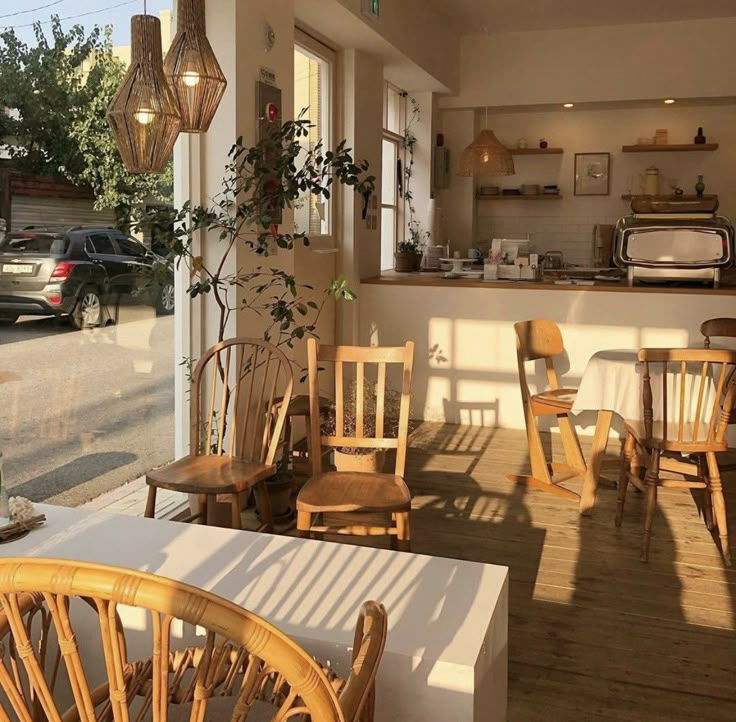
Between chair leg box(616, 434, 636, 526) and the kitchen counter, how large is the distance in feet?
4.78

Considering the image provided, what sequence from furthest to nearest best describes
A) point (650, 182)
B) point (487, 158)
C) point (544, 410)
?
point (650, 182), point (487, 158), point (544, 410)

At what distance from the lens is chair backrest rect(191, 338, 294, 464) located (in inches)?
124

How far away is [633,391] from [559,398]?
2.16 feet

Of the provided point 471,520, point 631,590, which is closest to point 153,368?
point 471,520

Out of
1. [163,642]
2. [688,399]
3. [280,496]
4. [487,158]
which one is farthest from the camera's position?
[487,158]

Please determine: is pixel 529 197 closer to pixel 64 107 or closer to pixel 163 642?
pixel 64 107

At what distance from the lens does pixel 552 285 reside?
5516 mm

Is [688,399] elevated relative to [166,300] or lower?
lower

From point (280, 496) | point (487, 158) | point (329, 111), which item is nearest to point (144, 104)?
point (280, 496)

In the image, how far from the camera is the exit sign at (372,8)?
5051mm

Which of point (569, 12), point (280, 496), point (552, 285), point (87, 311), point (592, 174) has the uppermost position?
point (569, 12)

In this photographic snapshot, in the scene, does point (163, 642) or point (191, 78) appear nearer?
point (163, 642)

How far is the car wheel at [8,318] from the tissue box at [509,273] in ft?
11.9

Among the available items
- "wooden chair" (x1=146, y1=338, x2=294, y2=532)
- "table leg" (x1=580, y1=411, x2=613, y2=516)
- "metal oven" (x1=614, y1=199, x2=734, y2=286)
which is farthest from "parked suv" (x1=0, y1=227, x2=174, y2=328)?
"metal oven" (x1=614, y1=199, x2=734, y2=286)
